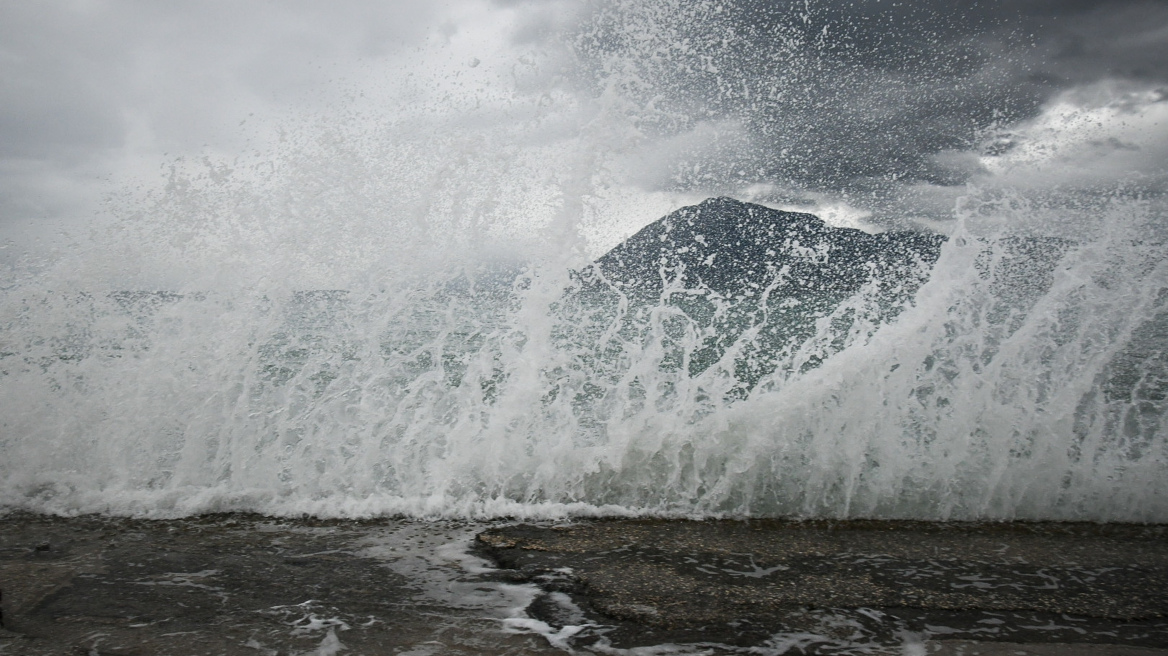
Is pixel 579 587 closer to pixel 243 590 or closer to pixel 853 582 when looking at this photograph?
pixel 853 582

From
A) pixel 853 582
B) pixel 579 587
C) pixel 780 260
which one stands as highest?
pixel 780 260

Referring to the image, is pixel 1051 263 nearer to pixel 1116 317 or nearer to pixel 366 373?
pixel 1116 317

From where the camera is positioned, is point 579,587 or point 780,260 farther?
point 780,260

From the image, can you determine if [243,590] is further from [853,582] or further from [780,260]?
[780,260]

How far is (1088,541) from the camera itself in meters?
3.99

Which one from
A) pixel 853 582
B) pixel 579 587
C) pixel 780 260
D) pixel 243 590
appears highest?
pixel 780 260

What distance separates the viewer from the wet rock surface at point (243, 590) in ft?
8.60

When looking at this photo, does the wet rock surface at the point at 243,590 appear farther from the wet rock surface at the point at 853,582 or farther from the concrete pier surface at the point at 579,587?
the wet rock surface at the point at 853,582

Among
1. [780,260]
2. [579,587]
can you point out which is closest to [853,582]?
[579,587]

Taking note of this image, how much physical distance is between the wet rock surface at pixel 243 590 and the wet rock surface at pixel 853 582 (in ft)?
1.27

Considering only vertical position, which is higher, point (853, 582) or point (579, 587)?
point (853, 582)

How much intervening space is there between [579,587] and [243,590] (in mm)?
1624

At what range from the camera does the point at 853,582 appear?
3217 mm

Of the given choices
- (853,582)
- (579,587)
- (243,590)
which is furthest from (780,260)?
(243,590)
